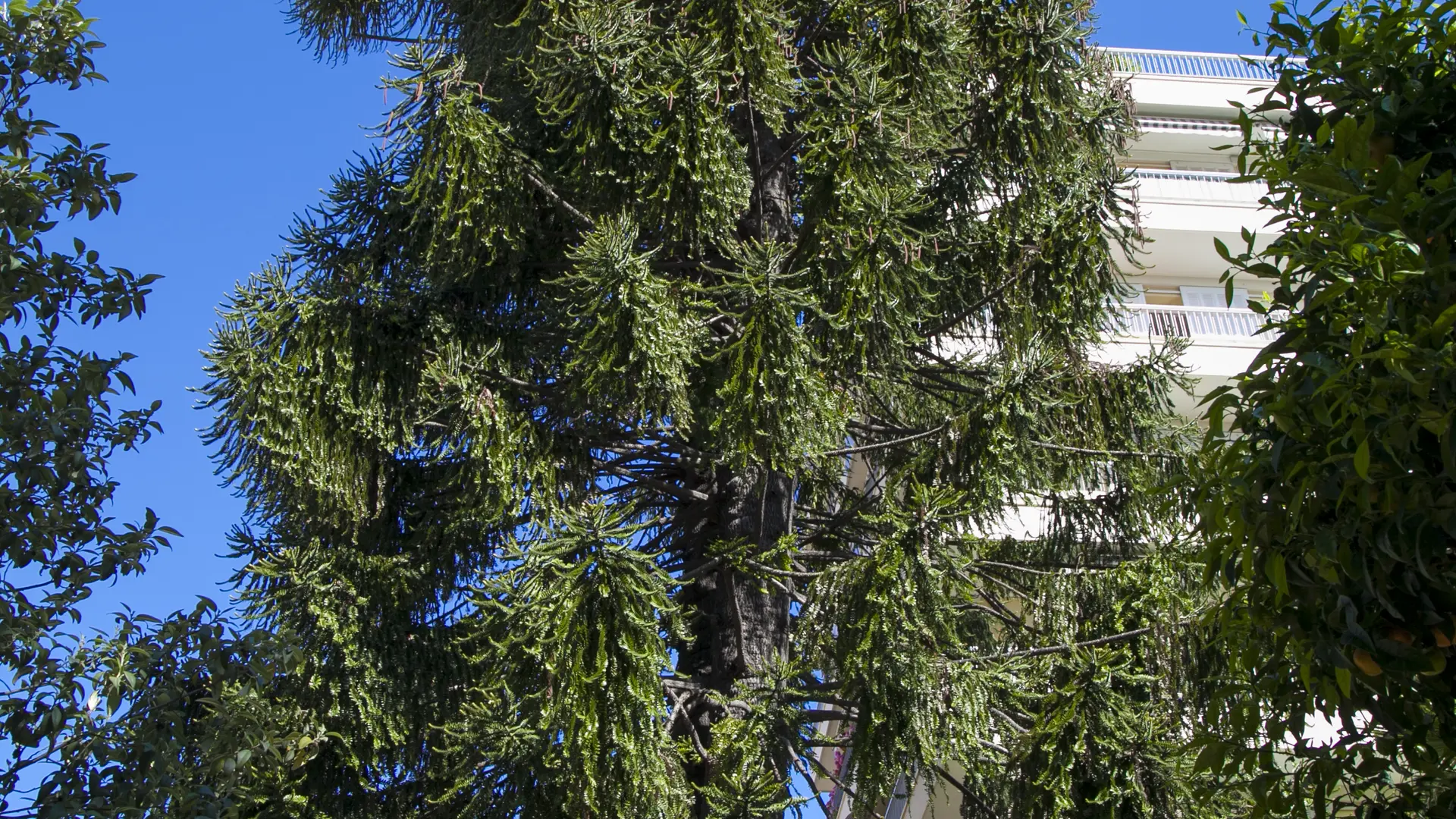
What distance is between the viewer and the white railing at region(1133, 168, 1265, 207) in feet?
71.1

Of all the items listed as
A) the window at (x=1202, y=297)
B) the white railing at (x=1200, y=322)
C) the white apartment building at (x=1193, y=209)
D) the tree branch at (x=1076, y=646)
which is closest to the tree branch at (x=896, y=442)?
the tree branch at (x=1076, y=646)

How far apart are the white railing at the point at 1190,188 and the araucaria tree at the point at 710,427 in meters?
11.9

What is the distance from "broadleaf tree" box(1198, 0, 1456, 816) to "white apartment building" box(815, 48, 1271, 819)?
1394cm

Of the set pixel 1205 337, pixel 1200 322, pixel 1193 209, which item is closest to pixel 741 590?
pixel 1205 337

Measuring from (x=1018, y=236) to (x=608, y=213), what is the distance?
3049 mm

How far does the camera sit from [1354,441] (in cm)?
359

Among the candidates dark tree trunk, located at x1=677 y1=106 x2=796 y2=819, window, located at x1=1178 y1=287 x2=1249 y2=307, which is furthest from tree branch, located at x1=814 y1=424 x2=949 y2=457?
window, located at x1=1178 y1=287 x2=1249 y2=307

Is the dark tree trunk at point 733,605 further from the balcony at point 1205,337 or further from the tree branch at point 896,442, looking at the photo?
the balcony at point 1205,337

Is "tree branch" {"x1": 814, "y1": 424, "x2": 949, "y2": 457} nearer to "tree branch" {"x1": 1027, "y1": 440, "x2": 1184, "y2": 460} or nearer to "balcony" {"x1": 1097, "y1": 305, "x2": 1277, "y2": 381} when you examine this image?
"tree branch" {"x1": 1027, "y1": 440, "x2": 1184, "y2": 460}

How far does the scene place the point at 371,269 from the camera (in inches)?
382

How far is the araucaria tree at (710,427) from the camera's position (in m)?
7.50

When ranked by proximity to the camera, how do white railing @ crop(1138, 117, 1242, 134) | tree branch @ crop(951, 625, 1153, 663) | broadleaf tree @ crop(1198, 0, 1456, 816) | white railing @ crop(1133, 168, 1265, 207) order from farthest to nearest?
white railing @ crop(1138, 117, 1242, 134)
white railing @ crop(1133, 168, 1265, 207)
tree branch @ crop(951, 625, 1153, 663)
broadleaf tree @ crop(1198, 0, 1456, 816)

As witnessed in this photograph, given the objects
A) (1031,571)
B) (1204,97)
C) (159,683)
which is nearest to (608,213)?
(1031,571)

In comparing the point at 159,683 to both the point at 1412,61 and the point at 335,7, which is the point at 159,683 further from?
the point at 335,7
